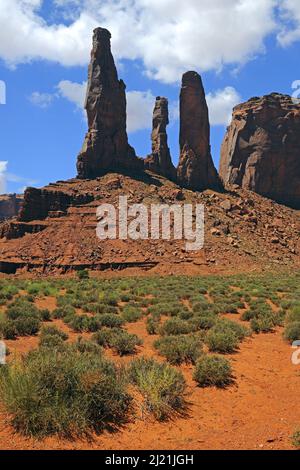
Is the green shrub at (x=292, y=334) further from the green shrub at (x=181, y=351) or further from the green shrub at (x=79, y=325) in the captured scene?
the green shrub at (x=79, y=325)

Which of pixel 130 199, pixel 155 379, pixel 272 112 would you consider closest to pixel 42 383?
pixel 155 379

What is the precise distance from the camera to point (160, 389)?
742 cm

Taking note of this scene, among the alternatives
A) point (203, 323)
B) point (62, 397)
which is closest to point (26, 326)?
point (203, 323)

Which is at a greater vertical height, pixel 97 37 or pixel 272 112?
pixel 97 37

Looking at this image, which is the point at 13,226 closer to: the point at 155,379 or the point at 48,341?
the point at 48,341

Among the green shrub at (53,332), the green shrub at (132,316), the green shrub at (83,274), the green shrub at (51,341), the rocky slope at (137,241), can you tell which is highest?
the rocky slope at (137,241)

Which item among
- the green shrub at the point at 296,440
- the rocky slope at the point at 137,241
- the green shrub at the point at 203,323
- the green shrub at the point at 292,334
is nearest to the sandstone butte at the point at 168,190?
the rocky slope at the point at 137,241

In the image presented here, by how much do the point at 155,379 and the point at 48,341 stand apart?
4.49 m

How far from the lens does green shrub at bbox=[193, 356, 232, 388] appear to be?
29.1 ft

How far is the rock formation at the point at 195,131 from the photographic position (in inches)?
2713

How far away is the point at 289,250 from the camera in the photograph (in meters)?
56.7

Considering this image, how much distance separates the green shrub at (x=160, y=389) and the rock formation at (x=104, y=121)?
58708 millimetres

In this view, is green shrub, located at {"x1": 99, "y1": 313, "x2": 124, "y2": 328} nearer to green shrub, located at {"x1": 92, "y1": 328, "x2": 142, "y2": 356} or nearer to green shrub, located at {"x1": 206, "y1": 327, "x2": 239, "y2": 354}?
green shrub, located at {"x1": 92, "y1": 328, "x2": 142, "y2": 356}

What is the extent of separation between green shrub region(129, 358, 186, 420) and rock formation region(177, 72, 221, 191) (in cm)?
6171
